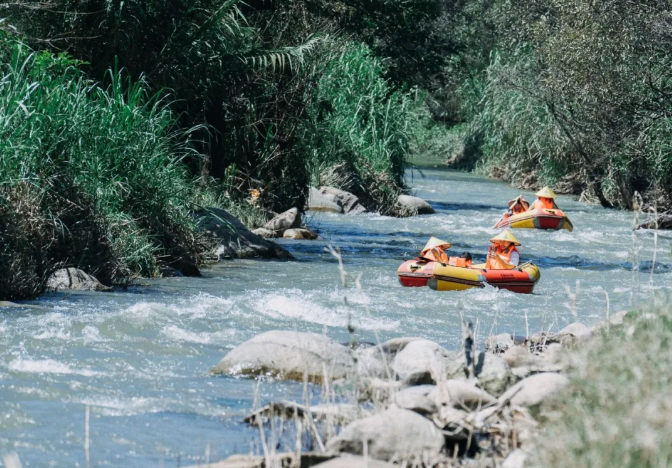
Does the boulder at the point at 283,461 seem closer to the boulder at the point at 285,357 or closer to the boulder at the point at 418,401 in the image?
the boulder at the point at 418,401

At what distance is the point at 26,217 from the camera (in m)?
9.42

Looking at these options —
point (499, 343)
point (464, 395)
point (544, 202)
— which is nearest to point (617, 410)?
point (464, 395)

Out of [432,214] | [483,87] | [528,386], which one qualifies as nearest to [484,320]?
[528,386]

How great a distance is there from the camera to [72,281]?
10.1 m

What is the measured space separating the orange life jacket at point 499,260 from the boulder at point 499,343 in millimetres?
4347

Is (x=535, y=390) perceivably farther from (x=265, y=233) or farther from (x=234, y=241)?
(x=265, y=233)

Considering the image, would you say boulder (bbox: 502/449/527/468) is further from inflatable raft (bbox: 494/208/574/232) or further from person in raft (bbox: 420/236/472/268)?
inflatable raft (bbox: 494/208/574/232)

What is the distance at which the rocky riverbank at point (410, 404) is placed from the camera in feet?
15.2

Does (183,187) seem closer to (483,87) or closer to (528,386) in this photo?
(528,386)

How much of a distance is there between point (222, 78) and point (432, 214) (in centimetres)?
785

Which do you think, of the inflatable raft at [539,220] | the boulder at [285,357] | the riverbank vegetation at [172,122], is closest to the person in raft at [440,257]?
the riverbank vegetation at [172,122]

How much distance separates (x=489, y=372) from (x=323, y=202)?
1428cm

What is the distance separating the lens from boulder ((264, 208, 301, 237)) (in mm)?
16438

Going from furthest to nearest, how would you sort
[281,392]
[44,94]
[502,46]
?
[502,46] → [44,94] → [281,392]
